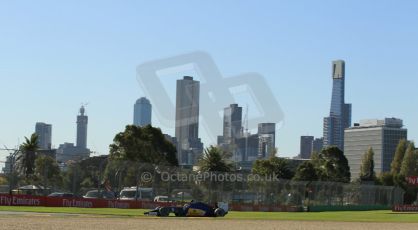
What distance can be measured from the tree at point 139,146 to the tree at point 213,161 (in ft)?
17.6

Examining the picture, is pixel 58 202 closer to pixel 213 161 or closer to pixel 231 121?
pixel 213 161

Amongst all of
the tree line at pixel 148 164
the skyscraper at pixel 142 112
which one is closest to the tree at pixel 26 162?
the tree line at pixel 148 164

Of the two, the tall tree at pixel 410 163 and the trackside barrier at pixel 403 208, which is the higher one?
the tall tree at pixel 410 163

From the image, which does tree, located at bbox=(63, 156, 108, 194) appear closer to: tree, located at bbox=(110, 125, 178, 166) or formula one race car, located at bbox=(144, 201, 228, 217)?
formula one race car, located at bbox=(144, 201, 228, 217)

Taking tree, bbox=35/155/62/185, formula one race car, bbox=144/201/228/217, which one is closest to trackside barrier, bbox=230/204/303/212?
tree, bbox=35/155/62/185

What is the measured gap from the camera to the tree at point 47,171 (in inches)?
2292

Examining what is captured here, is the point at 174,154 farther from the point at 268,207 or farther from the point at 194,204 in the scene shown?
the point at 194,204

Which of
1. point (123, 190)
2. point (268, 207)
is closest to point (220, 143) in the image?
point (268, 207)

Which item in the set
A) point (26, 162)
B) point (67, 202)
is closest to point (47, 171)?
point (26, 162)

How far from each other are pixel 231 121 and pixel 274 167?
1456 centimetres

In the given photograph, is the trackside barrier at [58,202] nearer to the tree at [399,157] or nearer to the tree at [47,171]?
the tree at [47,171]

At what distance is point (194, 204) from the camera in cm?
4684

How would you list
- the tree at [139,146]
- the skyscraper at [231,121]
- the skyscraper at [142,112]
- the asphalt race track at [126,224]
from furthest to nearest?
the skyscraper at [142,112] < the tree at [139,146] < the skyscraper at [231,121] < the asphalt race track at [126,224]

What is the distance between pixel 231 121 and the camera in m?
117
